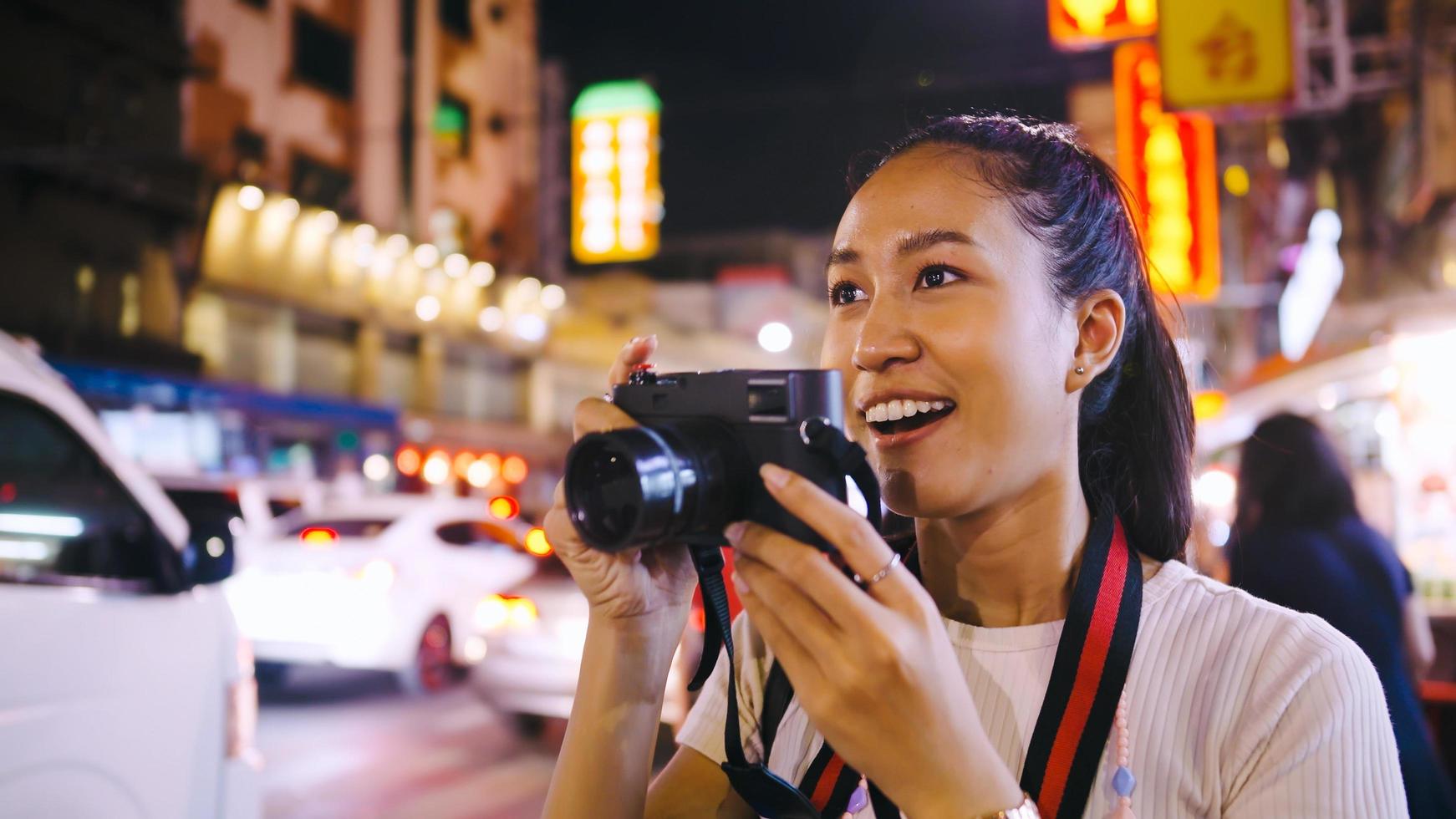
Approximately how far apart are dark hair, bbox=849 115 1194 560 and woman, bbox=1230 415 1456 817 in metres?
1.78

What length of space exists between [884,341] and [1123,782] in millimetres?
564

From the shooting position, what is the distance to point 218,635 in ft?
9.52

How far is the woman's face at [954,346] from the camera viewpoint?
1.25 metres

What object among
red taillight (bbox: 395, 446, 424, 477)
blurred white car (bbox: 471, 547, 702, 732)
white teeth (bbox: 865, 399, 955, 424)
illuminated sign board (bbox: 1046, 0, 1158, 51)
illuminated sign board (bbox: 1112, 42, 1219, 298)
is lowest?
blurred white car (bbox: 471, 547, 702, 732)

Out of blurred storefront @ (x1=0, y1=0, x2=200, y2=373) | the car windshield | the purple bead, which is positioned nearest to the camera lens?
the purple bead

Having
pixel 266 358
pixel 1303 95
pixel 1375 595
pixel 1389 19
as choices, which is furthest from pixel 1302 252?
pixel 266 358

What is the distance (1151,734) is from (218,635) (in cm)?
252

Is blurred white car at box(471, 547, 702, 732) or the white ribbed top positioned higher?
the white ribbed top

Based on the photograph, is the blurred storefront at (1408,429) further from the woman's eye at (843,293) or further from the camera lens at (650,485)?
the camera lens at (650,485)

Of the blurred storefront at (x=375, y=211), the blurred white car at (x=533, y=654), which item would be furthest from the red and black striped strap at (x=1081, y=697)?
the blurred storefront at (x=375, y=211)

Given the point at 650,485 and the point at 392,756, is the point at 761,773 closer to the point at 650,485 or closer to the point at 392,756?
the point at 650,485

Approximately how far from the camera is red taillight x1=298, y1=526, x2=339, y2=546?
826 centimetres

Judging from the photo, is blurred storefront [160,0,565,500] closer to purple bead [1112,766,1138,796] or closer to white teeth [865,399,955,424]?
white teeth [865,399,955,424]

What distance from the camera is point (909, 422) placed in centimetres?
129
